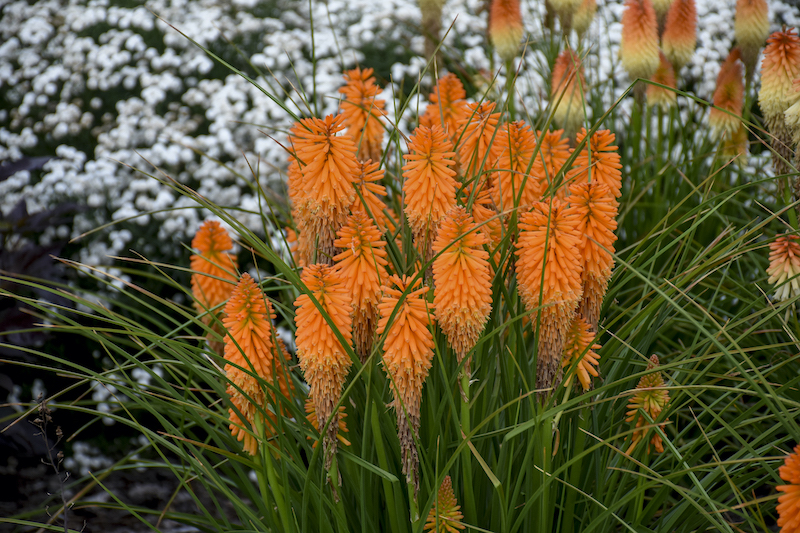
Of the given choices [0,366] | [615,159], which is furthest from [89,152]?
[615,159]

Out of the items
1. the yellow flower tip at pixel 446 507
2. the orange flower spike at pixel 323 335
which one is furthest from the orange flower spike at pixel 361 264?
the yellow flower tip at pixel 446 507

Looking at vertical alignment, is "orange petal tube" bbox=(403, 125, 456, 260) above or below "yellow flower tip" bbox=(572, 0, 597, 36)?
below

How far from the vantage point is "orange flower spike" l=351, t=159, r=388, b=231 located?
172 cm

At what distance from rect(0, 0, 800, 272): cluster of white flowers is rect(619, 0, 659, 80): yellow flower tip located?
3.55 feet

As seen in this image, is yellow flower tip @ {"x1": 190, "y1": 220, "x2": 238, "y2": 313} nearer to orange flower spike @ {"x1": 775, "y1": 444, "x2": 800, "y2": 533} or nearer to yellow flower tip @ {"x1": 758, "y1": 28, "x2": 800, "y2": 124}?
orange flower spike @ {"x1": 775, "y1": 444, "x2": 800, "y2": 533}

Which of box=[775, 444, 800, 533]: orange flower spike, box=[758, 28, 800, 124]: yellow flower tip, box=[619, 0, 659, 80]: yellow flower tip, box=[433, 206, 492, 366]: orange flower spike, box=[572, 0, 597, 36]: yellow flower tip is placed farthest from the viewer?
box=[572, 0, 597, 36]: yellow flower tip

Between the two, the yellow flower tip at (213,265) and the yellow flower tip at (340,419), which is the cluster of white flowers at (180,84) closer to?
the yellow flower tip at (213,265)

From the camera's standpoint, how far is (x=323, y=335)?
1.43m

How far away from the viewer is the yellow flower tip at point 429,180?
158 cm

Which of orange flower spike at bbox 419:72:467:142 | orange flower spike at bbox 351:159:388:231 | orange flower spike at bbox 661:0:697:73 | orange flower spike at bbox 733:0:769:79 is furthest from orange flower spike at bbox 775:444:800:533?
orange flower spike at bbox 661:0:697:73

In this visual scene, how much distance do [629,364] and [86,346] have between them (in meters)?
3.12

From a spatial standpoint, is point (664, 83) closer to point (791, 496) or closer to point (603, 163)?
point (603, 163)

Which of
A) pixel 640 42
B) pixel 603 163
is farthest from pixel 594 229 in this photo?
pixel 640 42

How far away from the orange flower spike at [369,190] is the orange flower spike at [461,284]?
32 centimetres
